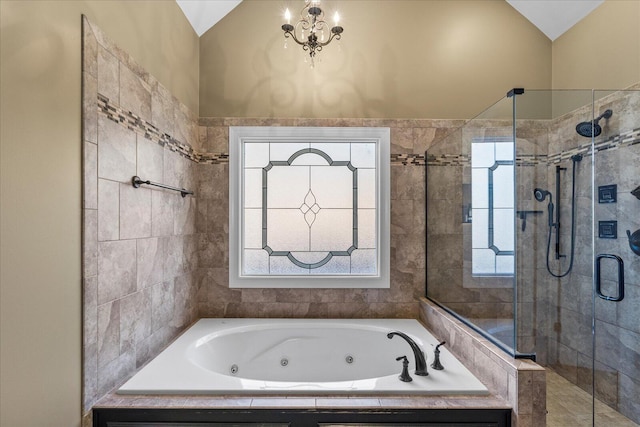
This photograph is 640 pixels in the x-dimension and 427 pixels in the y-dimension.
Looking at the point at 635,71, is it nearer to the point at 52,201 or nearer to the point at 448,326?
the point at 448,326

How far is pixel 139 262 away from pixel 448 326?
1.75 metres

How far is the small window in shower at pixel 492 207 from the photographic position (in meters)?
1.85

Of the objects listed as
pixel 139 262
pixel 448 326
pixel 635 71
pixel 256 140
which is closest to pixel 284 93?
pixel 256 140

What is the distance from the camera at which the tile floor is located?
1744 mm

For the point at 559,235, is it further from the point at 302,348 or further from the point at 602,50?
the point at 302,348

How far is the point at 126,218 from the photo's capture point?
1771 millimetres

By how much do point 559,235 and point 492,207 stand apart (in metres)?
0.52

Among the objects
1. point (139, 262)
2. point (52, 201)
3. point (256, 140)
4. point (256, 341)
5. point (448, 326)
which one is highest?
point (256, 140)

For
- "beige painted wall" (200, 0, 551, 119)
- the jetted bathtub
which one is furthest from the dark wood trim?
"beige painted wall" (200, 0, 551, 119)

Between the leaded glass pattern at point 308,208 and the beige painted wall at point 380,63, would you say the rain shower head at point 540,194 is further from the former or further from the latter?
the leaded glass pattern at point 308,208

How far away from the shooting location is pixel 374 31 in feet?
9.16

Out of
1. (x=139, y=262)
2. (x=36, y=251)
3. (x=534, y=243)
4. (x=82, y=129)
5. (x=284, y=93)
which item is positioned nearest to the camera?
(x=36, y=251)

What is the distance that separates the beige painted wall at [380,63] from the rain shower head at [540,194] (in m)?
0.96

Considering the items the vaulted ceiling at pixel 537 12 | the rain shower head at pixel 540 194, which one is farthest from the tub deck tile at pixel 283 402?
the vaulted ceiling at pixel 537 12
